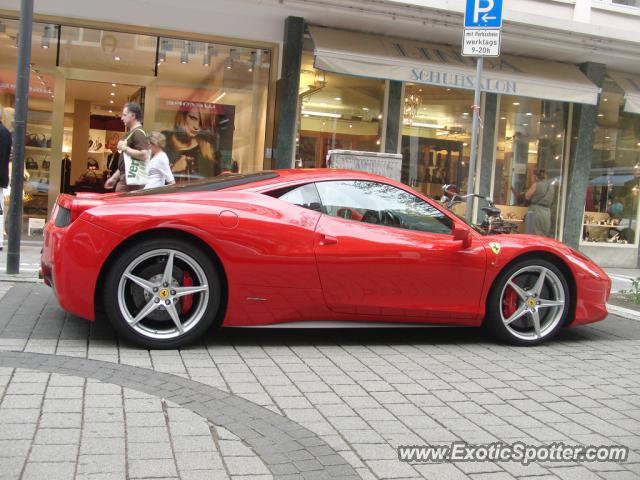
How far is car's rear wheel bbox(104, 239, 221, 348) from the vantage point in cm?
450

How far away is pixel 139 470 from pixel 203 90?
31.1ft

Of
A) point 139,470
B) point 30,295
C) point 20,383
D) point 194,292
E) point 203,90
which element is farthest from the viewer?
point 203,90

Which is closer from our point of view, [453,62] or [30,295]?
[30,295]

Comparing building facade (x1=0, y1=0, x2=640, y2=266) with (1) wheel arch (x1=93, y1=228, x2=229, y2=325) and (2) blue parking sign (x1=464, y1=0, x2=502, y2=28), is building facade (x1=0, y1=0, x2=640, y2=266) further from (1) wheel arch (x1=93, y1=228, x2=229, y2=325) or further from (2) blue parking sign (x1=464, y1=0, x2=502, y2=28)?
(1) wheel arch (x1=93, y1=228, x2=229, y2=325)

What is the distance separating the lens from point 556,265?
548 cm

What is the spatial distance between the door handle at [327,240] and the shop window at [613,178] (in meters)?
9.67

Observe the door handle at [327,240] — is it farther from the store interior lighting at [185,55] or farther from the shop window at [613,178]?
the shop window at [613,178]

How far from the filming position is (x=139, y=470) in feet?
9.09

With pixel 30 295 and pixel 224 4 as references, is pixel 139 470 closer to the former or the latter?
pixel 30 295

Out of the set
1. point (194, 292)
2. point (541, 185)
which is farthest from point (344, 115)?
point (194, 292)

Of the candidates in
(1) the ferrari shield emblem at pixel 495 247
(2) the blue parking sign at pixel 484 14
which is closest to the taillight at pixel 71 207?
(1) the ferrari shield emblem at pixel 495 247

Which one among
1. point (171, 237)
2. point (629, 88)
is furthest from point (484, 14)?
point (629, 88)
